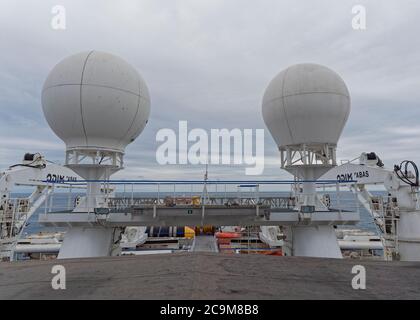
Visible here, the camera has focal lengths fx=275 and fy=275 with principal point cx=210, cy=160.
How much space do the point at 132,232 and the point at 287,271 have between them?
2580cm

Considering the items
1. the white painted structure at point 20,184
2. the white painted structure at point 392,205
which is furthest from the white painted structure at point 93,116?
the white painted structure at point 392,205

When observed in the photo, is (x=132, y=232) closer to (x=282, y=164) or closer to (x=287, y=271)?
(x=282, y=164)

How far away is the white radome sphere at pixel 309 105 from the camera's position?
41.5 feet

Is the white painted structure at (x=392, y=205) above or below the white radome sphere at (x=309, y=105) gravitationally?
below

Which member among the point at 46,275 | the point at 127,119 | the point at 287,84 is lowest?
the point at 46,275

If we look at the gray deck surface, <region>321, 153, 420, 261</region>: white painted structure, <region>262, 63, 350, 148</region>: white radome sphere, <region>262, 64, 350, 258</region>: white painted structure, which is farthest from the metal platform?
the gray deck surface

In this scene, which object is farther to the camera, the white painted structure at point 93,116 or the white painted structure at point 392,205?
the white painted structure at point 392,205

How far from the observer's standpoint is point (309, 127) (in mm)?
12742

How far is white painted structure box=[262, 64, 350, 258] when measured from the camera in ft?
41.7

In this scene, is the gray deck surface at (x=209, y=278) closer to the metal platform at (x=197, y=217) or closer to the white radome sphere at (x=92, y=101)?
the metal platform at (x=197, y=217)

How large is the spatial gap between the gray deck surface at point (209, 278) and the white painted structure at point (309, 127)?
8.40 m

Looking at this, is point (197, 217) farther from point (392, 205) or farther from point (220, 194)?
point (392, 205)

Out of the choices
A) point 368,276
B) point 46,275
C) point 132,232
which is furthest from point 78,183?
point 132,232

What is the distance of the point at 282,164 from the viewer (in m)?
14.2
